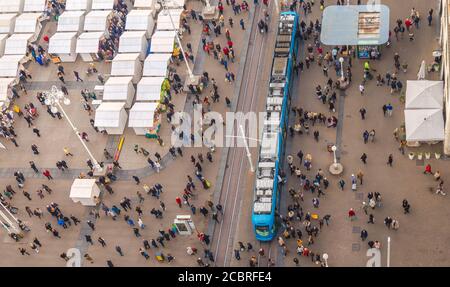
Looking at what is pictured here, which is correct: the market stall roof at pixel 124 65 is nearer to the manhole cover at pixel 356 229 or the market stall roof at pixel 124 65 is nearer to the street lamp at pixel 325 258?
the manhole cover at pixel 356 229

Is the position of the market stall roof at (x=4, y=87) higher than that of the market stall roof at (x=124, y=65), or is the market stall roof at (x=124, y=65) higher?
the market stall roof at (x=124, y=65)

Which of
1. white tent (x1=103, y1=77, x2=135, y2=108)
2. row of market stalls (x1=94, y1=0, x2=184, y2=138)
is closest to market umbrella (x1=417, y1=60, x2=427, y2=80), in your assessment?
row of market stalls (x1=94, y1=0, x2=184, y2=138)

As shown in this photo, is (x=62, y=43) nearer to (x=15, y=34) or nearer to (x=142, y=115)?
(x=15, y=34)

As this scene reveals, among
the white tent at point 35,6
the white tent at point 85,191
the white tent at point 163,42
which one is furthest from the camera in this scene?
the white tent at point 35,6

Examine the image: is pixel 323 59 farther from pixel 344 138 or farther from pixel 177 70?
pixel 177 70

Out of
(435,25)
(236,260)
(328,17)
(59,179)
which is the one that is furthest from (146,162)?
(435,25)

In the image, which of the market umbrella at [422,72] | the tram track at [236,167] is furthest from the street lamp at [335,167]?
the market umbrella at [422,72]
